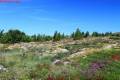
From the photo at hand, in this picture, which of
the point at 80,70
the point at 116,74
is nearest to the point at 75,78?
the point at 80,70

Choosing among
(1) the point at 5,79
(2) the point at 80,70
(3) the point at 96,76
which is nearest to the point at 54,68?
(2) the point at 80,70

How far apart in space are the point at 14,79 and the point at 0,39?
328 feet

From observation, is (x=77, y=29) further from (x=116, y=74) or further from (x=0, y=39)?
(x=116, y=74)

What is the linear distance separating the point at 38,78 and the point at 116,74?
596 cm

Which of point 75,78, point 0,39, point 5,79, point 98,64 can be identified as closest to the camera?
point 5,79

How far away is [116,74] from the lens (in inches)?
881

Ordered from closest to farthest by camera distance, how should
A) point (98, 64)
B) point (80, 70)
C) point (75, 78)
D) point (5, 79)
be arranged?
1. point (5, 79)
2. point (75, 78)
3. point (80, 70)
4. point (98, 64)

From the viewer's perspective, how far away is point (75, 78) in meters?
20.0

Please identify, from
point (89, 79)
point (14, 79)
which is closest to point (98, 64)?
point (89, 79)

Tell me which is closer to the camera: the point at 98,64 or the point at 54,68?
the point at 54,68

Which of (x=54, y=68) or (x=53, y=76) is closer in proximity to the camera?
(x=53, y=76)

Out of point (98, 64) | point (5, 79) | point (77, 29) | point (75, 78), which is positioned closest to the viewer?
point (5, 79)

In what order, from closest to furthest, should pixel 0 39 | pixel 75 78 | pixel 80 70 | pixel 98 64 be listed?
1. pixel 75 78
2. pixel 80 70
3. pixel 98 64
4. pixel 0 39

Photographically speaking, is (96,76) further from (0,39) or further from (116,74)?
(0,39)
